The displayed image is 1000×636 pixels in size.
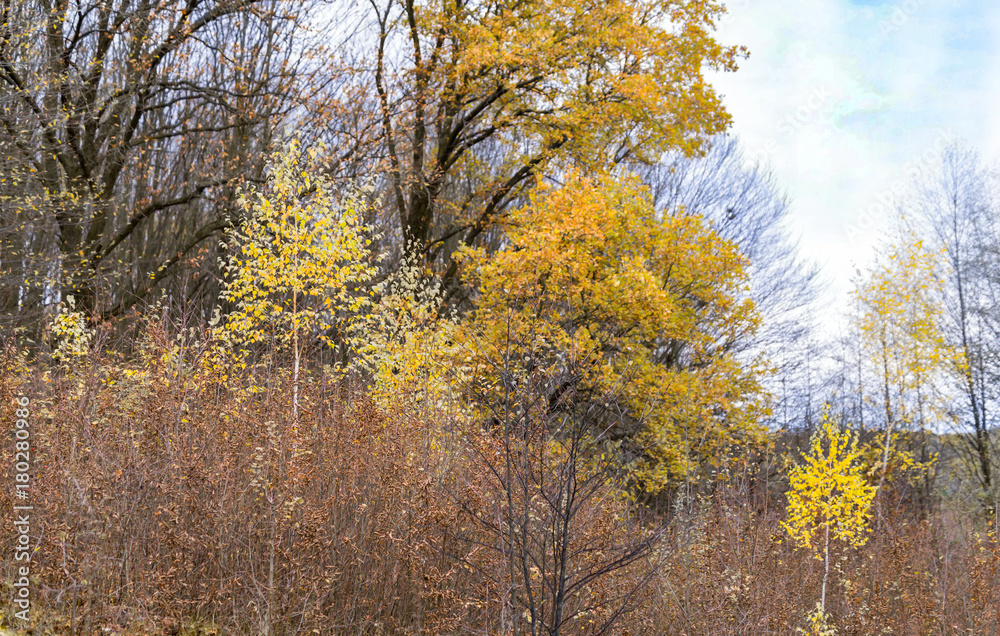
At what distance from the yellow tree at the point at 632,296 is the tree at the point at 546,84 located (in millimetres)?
1975

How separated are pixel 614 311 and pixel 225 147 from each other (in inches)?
380

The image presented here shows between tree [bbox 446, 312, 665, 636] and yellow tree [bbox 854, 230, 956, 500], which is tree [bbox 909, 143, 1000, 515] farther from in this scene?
tree [bbox 446, 312, 665, 636]

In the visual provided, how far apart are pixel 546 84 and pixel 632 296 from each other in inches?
229

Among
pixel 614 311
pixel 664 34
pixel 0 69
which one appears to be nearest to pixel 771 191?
pixel 664 34

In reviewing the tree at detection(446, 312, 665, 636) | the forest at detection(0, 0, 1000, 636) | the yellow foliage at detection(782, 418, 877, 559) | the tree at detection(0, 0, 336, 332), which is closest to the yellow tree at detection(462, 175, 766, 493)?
the forest at detection(0, 0, 1000, 636)

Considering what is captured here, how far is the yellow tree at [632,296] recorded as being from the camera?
1213cm

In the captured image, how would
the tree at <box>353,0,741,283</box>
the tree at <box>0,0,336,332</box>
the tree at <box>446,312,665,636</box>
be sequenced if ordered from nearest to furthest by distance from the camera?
1. the tree at <box>446,312,665,636</box>
2. the tree at <box>0,0,336,332</box>
3. the tree at <box>353,0,741,283</box>

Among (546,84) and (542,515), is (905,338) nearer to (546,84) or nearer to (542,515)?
(546,84)

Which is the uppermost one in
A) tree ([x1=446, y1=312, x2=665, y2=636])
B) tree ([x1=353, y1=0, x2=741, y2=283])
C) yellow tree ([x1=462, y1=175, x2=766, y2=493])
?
tree ([x1=353, y1=0, x2=741, y2=283])

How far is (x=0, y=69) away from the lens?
418 inches

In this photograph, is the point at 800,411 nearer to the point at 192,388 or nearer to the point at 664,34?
the point at 664,34

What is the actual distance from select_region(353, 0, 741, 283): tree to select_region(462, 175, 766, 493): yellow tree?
197 centimetres

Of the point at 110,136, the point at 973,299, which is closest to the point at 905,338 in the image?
the point at 973,299

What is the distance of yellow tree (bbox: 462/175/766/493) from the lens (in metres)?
12.1
